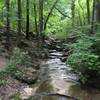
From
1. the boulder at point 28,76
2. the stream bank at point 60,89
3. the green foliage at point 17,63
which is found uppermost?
the green foliage at point 17,63

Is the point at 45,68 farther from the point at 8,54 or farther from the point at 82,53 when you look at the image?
the point at 82,53

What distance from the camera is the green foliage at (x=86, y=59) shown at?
9174 mm

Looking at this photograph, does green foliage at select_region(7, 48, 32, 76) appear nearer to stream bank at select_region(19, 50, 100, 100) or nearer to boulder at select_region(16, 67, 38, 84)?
boulder at select_region(16, 67, 38, 84)

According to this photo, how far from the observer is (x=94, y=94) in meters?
9.05

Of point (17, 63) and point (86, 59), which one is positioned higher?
point (86, 59)

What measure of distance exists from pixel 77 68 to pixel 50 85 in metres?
1.26

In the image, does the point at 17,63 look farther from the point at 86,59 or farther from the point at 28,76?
the point at 86,59

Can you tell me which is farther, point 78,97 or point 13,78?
point 13,78

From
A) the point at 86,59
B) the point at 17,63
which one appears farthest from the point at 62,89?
the point at 17,63

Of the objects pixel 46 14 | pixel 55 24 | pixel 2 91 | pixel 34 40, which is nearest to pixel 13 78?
pixel 2 91

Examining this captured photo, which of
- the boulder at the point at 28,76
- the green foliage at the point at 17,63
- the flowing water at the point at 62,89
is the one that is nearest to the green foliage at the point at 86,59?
the flowing water at the point at 62,89

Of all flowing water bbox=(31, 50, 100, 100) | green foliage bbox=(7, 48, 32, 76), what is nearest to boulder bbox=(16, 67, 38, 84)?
green foliage bbox=(7, 48, 32, 76)

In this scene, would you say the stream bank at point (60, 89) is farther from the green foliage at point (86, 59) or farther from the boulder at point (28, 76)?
the green foliage at point (86, 59)

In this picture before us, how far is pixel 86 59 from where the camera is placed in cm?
931
